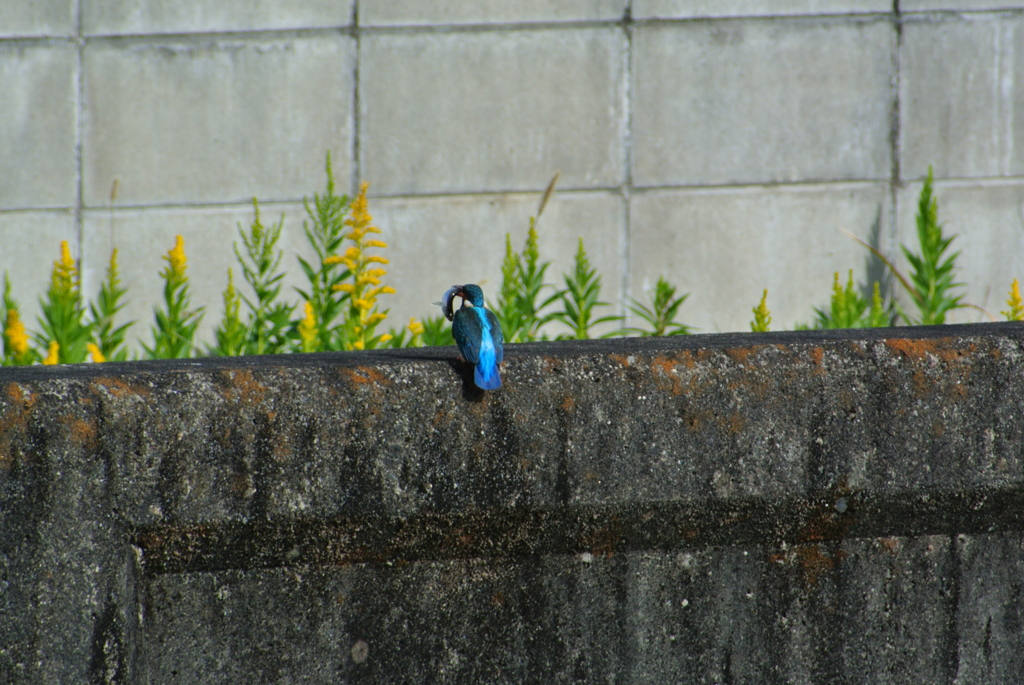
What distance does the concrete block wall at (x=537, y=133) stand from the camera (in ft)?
12.0

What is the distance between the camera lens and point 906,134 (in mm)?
3682

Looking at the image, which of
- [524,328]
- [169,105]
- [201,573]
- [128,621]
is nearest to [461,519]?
[201,573]

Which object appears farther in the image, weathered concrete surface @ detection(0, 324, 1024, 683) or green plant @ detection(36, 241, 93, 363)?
green plant @ detection(36, 241, 93, 363)

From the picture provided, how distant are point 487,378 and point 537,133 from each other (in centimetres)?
256

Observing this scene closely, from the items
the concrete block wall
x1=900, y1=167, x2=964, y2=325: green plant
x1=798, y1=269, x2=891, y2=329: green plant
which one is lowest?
x1=798, y1=269, x2=891, y2=329: green plant

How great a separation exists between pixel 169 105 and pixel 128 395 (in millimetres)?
2836

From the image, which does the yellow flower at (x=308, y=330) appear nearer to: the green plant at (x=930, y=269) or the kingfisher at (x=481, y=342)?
the kingfisher at (x=481, y=342)

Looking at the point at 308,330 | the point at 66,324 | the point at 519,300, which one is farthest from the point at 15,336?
the point at 519,300

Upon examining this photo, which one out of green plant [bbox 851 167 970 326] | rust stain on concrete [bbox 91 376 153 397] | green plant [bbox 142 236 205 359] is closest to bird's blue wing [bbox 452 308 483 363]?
rust stain on concrete [bbox 91 376 153 397]

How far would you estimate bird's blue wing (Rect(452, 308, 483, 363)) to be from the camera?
4.55ft

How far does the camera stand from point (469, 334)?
1.41 m

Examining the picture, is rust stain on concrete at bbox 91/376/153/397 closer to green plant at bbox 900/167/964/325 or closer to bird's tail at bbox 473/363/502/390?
bird's tail at bbox 473/363/502/390

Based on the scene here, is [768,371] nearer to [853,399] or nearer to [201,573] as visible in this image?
[853,399]

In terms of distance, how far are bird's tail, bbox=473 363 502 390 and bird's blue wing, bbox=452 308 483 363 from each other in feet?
0.07
